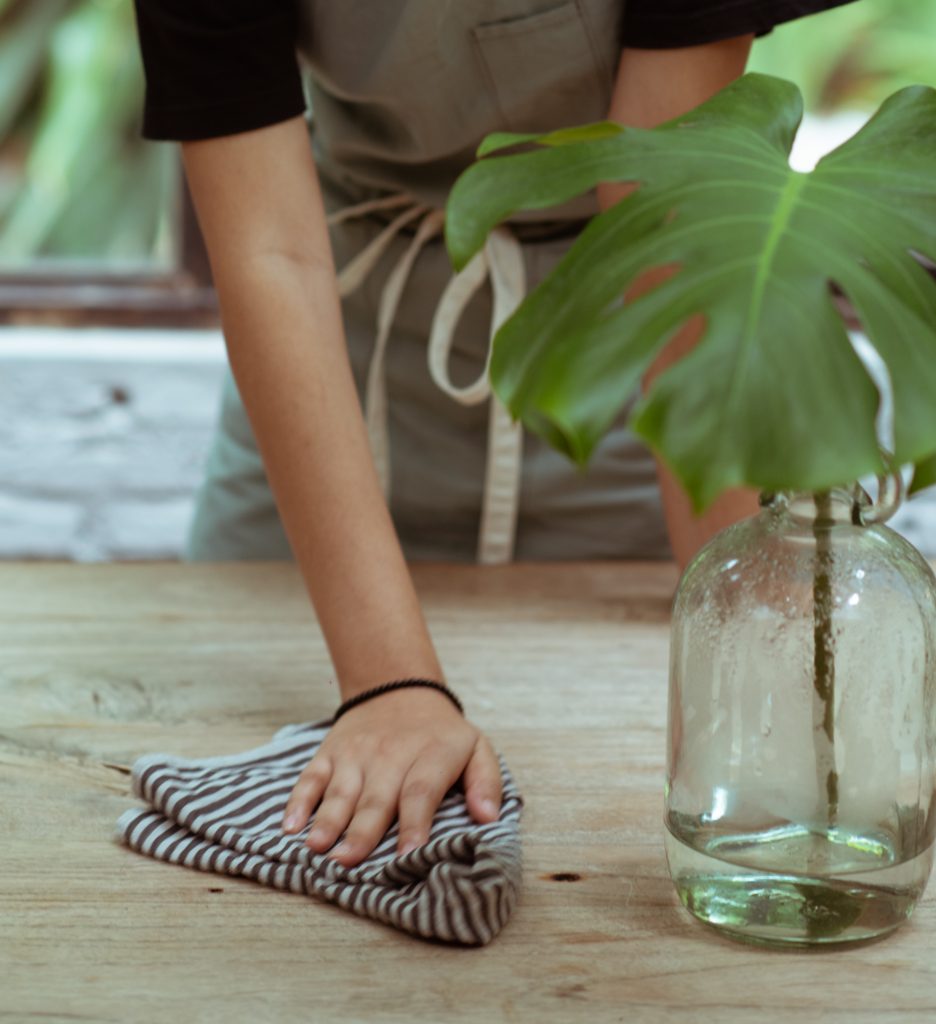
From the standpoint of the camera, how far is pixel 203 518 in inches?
55.5

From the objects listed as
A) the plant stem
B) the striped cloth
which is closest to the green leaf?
the plant stem

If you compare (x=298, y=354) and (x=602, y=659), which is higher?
(x=298, y=354)

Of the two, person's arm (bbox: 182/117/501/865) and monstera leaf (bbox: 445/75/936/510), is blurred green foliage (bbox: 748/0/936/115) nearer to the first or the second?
person's arm (bbox: 182/117/501/865)

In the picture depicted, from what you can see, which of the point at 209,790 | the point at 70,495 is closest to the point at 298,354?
the point at 209,790

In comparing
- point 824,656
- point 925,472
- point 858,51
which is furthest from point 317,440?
point 858,51

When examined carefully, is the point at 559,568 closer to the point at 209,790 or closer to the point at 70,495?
the point at 209,790

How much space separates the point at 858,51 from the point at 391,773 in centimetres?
160

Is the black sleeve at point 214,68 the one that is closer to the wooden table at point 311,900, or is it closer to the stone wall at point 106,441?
the wooden table at point 311,900

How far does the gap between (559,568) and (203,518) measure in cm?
40

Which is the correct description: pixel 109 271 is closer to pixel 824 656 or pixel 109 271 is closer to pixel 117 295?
pixel 117 295

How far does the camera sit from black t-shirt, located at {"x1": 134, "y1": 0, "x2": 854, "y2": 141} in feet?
2.84

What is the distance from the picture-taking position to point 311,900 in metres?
0.65

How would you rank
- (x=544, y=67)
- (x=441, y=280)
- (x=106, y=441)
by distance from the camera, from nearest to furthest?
(x=544, y=67) → (x=441, y=280) → (x=106, y=441)

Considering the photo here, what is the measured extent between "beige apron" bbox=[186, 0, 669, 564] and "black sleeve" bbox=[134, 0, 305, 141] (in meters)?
0.08
